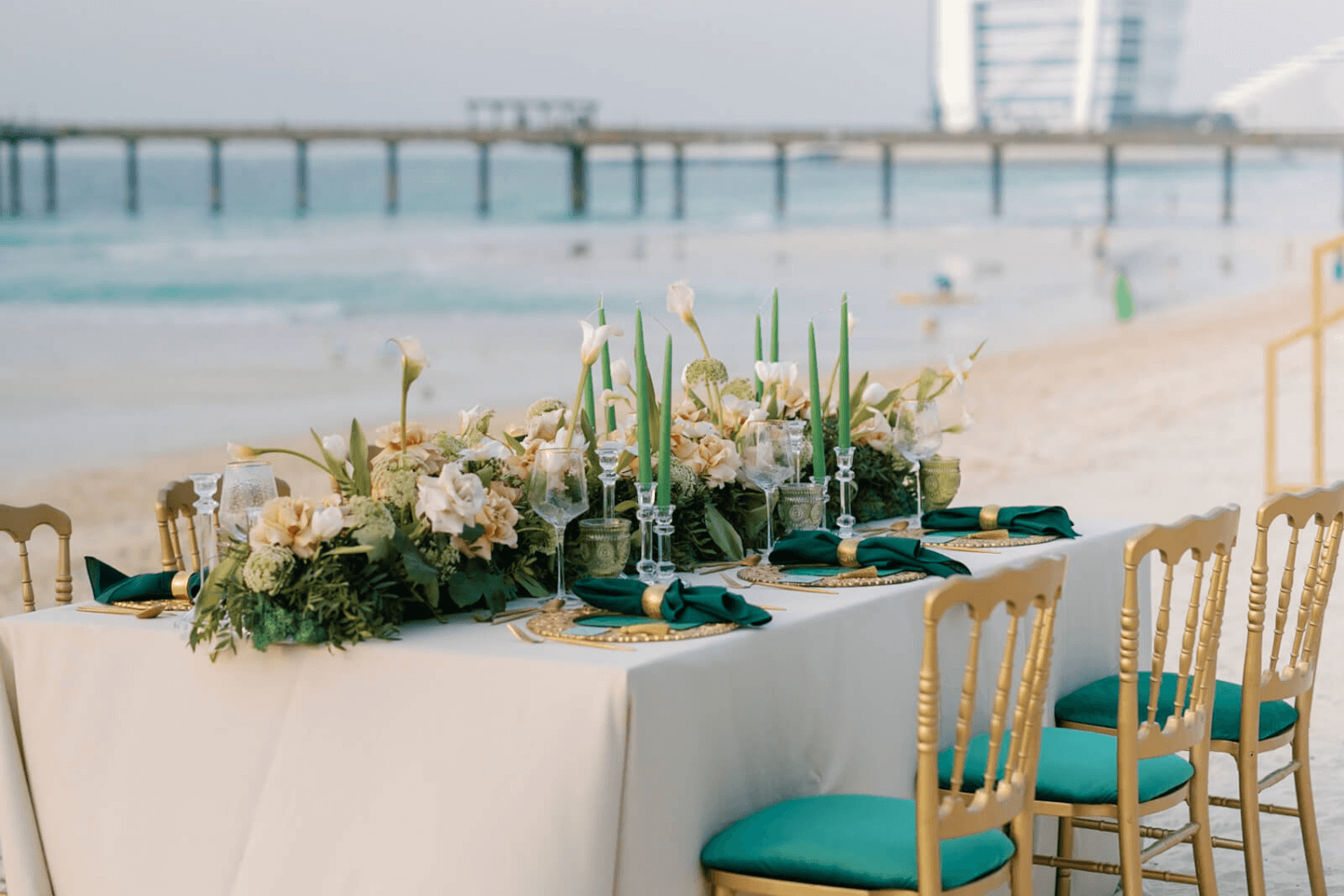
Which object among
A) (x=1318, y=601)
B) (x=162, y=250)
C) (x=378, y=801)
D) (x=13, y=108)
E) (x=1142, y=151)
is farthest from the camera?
(x=1142, y=151)

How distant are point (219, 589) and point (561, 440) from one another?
595mm

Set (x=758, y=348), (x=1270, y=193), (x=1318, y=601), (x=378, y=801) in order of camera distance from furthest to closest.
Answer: (x=1270, y=193) < (x=758, y=348) < (x=1318, y=601) < (x=378, y=801)

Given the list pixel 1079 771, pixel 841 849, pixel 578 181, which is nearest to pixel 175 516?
pixel 841 849

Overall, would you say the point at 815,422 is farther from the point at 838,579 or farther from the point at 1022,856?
the point at 1022,856

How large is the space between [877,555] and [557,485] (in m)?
0.64

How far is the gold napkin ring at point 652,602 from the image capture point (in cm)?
217

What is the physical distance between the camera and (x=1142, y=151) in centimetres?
8412

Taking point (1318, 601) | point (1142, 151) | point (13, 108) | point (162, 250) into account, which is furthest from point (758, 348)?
point (1142, 151)

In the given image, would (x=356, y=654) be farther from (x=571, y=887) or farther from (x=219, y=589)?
→ (x=571, y=887)

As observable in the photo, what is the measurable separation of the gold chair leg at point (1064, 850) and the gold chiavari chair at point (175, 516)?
1.65 metres

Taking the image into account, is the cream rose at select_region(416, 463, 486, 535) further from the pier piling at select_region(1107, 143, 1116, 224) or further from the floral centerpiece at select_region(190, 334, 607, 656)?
the pier piling at select_region(1107, 143, 1116, 224)

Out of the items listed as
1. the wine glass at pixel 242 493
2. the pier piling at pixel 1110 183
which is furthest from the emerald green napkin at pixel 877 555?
the pier piling at pixel 1110 183

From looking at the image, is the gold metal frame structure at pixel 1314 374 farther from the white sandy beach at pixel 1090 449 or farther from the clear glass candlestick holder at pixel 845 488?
the clear glass candlestick holder at pixel 845 488

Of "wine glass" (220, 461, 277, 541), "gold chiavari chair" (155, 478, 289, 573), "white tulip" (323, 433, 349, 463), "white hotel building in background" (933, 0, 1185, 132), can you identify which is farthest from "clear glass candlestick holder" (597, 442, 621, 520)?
"white hotel building in background" (933, 0, 1185, 132)
